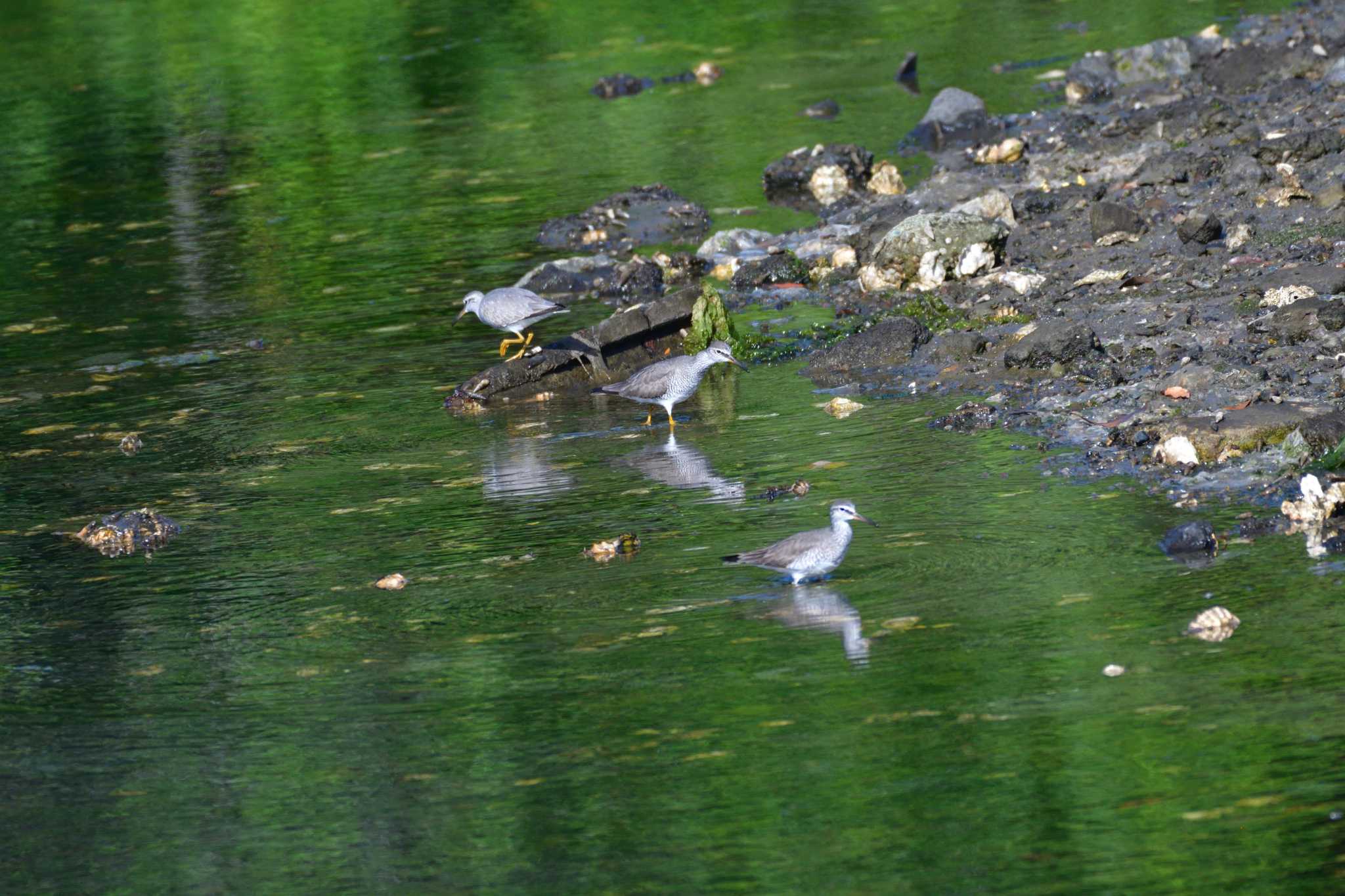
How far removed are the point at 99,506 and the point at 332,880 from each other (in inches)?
249

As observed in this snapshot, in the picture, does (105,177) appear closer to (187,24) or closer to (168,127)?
(168,127)

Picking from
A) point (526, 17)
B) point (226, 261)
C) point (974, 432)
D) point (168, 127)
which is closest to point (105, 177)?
point (168, 127)

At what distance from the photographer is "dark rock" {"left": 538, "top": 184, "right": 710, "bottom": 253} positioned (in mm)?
20750

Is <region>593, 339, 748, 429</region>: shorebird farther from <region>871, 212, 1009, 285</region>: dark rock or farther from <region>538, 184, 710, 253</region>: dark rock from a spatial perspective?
<region>538, 184, 710, 253</region>: dark rock

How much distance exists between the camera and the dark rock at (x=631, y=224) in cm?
2075

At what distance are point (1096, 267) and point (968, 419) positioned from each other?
12.1 feet

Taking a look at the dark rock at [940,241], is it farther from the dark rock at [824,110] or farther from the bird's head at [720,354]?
the dark rock at [824,110]

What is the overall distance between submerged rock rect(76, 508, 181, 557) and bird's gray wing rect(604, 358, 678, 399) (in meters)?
3.64

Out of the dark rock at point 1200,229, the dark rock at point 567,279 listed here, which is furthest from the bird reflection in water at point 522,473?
the dark rock at point 1200,229

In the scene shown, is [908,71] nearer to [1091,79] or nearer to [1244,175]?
[1091,79]

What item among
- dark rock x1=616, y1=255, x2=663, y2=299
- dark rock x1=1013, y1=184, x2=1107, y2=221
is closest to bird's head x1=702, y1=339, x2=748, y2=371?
dark rock x1=616, y1=255, x2=663, y2=299

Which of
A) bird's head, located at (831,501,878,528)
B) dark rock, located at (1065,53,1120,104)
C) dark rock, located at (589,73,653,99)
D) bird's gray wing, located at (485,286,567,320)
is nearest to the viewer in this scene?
bird's head, located at (831,501,878,528)

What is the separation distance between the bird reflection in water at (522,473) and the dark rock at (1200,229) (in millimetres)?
5746

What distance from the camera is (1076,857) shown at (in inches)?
273
